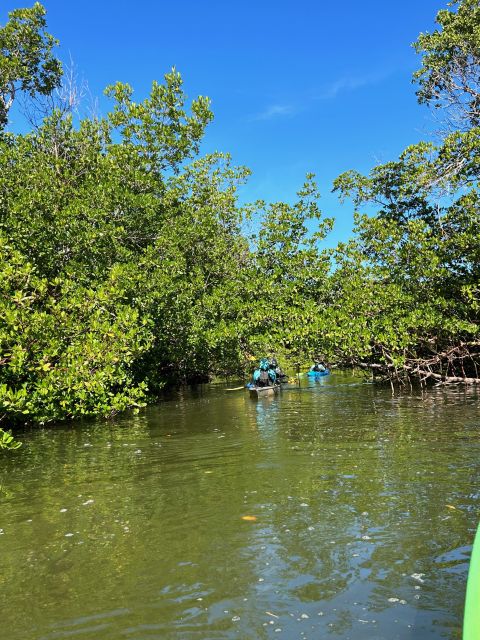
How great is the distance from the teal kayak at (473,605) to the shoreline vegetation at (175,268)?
9.58m

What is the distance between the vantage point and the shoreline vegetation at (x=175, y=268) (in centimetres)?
1318

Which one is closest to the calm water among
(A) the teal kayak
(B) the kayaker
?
(A) the teal kayak

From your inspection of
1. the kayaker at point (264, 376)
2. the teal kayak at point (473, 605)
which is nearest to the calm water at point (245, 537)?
the teal kayak at point (473, 605)

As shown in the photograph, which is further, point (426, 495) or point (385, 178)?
point (385, 178)

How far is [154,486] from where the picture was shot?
23.2 ft

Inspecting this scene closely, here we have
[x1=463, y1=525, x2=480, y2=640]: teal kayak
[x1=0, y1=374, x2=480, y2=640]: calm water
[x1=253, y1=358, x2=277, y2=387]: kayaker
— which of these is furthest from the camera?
[x1=253, y1=358, x2=277, y2=387]: kayaker

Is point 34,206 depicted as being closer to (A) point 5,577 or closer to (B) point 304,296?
(B) point 304,296

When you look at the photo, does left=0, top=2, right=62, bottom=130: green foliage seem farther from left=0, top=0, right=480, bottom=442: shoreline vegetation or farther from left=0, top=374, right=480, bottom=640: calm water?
left=0, top=374, right=480, bottom=640: calm water

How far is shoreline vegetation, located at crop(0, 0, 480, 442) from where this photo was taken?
13180mm

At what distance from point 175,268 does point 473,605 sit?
1668 cm

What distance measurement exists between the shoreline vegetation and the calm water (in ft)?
13.2

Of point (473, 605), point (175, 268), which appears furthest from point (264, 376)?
point (473, 605)

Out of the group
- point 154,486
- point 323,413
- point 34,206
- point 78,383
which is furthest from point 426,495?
point 34,206

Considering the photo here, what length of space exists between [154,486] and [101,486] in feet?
2.63
